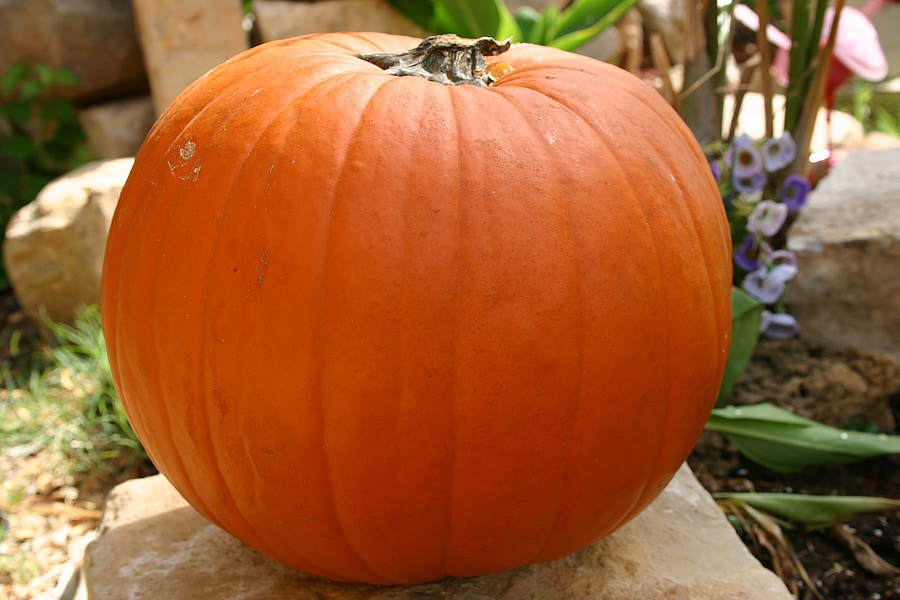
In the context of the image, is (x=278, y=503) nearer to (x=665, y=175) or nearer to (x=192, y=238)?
(x=192, y=238)

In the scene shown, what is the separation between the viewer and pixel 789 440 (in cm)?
203

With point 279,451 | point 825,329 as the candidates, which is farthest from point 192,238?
point 825,329

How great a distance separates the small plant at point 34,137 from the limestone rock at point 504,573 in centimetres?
259

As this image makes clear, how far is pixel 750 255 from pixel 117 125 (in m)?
2.83

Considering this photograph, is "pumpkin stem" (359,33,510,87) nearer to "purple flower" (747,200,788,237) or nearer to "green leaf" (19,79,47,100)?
"purple flower" (747,200,788,237)

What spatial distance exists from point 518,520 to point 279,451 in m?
0.36

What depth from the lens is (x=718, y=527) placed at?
64.5 inches

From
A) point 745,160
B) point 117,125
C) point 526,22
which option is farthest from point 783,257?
point 117,125

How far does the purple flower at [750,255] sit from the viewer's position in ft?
7.91

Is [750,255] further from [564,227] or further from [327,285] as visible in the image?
[327,285]

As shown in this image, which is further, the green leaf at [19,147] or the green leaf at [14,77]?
the green leaf at [19,147]

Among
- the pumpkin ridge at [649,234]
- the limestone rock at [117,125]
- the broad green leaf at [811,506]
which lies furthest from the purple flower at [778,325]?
the limestone rock at [117,125]

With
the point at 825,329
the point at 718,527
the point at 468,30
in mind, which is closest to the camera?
the point at 718,527

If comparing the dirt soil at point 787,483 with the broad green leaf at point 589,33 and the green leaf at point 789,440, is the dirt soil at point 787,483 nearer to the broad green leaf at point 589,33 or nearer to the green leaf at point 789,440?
the green leaf at point 789,440
